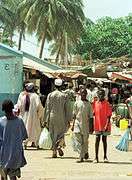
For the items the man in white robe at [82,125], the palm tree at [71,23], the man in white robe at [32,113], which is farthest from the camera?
the palm tree at [71,23]

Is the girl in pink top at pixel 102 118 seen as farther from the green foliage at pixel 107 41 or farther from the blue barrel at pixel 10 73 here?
the green foliage at pixel 107 41

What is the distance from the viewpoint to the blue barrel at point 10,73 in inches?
772

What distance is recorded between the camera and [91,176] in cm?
1109

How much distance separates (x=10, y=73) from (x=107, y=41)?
51749 millimetres

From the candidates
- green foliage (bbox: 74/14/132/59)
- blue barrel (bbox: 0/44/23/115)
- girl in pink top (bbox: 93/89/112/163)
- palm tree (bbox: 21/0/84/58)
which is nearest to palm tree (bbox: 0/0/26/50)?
palm tree (bbox: 21/0/84/58)

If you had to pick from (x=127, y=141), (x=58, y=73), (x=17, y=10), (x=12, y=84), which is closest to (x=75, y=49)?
(x=17, y=10)

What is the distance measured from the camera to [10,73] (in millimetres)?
19938

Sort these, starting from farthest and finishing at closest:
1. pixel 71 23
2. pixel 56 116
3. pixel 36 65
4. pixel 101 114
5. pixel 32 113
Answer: pixel 71 23 < pixel 36 65 < pixel 32 113 < pixel 56 116 < pixel 101 114

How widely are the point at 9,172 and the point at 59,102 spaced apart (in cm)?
536

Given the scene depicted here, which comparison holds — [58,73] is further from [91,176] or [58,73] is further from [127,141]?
[91,176]

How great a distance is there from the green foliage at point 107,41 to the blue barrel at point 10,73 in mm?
49986

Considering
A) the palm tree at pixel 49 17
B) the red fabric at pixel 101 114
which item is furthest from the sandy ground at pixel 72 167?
the palm tree at pixel 49 17

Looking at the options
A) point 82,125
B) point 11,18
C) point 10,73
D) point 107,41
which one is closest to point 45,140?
point 82,125

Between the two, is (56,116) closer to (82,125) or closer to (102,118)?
(82,125)
